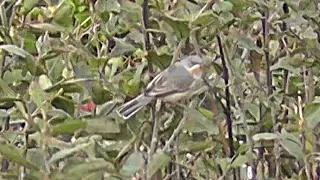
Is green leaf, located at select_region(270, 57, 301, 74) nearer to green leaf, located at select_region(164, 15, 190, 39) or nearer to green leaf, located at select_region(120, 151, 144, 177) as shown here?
green leaf, located at select_region(164, 15, 190, 39)

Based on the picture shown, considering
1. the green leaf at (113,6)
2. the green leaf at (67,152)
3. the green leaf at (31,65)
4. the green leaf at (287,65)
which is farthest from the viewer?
the green leaf at (287,65)

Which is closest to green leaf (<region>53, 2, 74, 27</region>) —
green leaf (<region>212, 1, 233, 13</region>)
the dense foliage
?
the dense foliage

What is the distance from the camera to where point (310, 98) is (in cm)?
151

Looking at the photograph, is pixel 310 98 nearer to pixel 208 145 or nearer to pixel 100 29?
pixel 208 145

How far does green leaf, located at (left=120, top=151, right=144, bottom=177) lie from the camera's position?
118cm

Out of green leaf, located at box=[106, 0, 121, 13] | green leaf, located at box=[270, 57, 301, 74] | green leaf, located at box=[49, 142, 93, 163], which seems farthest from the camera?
green leaf, located at box=[270, 57, 301, 74]

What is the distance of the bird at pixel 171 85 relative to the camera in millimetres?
1289

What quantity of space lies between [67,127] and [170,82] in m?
0.32

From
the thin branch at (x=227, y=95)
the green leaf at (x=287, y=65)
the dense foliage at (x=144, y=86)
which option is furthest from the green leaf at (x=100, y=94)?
the green leaf at (x=287, y=65)

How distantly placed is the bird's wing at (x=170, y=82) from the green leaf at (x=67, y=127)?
166 mm

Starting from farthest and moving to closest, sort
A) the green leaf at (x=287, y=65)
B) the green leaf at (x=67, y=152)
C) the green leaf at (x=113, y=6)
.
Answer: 1. the green leaf at (x=287, y=65)
2. the green leaf at (x=113, y=6)
3. the green leaf at (x=67, y=152)

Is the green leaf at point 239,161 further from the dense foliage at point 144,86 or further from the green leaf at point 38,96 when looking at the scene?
the green leaf at point 38,96

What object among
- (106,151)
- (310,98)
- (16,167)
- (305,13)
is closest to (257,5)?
(305,13)

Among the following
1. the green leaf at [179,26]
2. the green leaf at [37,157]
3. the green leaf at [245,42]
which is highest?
the green leaf at [179,26]
